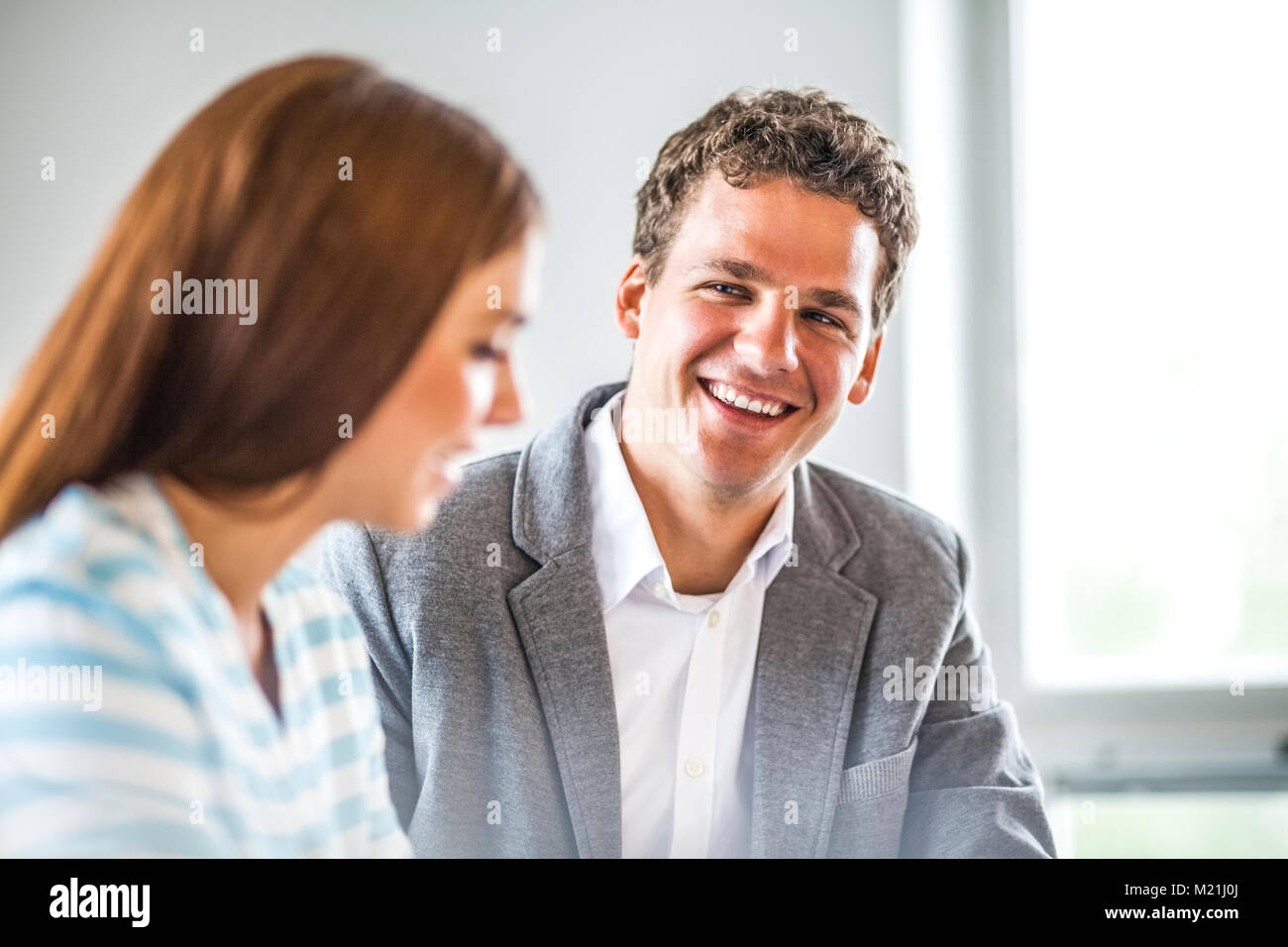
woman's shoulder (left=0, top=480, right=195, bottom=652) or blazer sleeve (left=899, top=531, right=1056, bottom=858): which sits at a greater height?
woman's shoulder (left=0, top=480, right=195, bottom=652)

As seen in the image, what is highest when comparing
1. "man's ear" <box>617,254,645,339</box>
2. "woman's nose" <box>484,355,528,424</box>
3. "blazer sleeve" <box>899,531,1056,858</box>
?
"man's ear" <box>617,254,645,339</box>

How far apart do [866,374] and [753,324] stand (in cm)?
21

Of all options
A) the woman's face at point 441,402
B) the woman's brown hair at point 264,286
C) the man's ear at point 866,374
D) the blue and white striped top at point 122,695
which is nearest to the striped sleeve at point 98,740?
the blue and white striped top at point 122,695

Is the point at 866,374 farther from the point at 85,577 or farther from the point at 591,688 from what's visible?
the point at 85,577

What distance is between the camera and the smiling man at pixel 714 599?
115 centimetres

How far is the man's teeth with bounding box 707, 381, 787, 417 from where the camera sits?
1250 millimetres

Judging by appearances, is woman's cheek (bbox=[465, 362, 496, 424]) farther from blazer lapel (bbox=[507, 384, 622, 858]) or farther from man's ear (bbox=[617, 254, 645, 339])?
man's ear (bbox=[617, 254, 645, 339])

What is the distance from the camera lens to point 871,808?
1210 millimetres

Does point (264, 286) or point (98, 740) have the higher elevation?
point (264, 286)

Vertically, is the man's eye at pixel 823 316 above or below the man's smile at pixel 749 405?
above

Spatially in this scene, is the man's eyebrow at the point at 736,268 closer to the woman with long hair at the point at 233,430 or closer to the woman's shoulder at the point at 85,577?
the woman with long hair at the point at 233,430

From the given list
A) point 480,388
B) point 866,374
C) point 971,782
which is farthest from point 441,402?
point 971,782

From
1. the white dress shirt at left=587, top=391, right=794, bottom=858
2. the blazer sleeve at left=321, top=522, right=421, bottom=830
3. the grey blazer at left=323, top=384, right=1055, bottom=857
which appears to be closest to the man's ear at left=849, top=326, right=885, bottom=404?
the grey blazer at left=323, top=384, right=1055, bottom=857

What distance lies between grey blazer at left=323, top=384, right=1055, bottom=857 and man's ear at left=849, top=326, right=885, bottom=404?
13 cm
